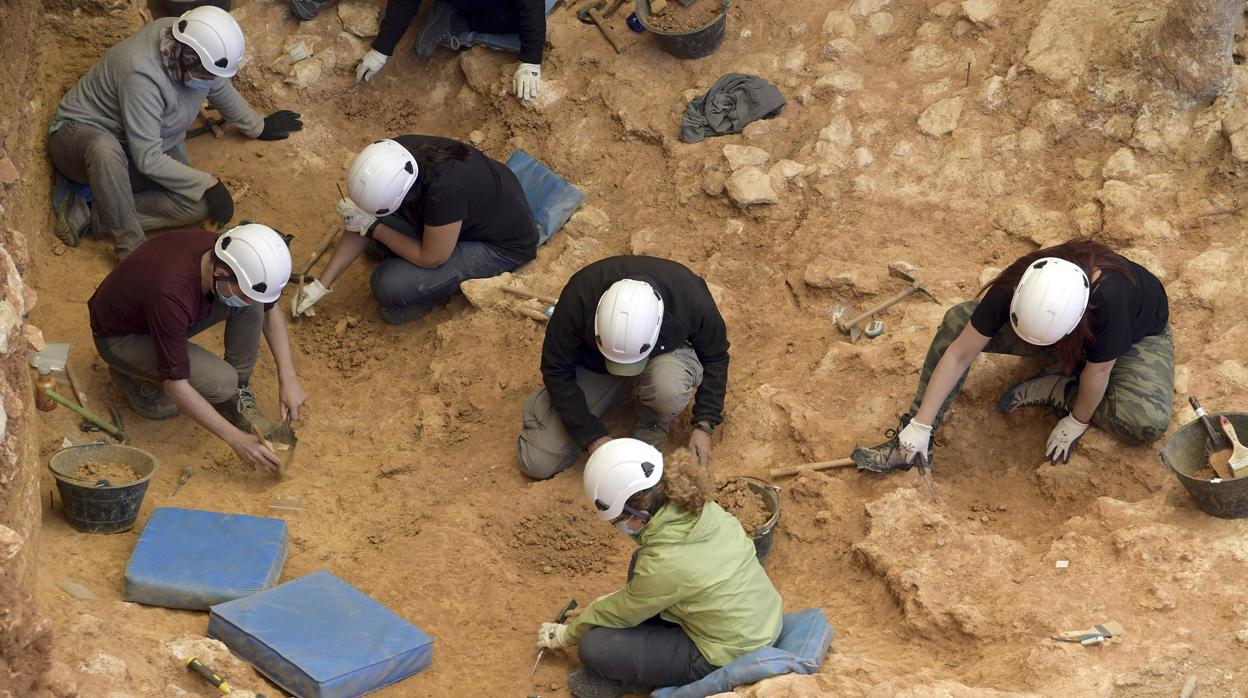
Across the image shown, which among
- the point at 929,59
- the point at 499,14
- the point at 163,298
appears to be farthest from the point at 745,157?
the point at 163,298

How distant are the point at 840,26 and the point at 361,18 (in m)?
2.98

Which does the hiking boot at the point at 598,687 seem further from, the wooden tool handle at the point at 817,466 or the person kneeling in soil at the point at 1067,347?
the person kneeling in soil at the point at 1067,347

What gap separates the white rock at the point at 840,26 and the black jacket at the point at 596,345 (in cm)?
246

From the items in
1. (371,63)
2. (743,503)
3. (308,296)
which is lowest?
(308,296)

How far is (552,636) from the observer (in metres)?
4.50

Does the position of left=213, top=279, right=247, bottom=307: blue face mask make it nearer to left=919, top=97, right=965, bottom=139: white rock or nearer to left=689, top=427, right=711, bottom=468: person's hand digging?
left=689, top=427, right=711, bottom=468: person's hand digging

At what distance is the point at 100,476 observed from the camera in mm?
4875

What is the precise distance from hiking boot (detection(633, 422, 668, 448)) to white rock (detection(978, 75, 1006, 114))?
2607 millimetres

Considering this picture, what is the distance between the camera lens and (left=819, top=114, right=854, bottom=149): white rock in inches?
263

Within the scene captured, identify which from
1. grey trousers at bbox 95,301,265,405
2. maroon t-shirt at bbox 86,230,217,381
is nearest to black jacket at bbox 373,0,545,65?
grey trousers at bbox 95,301,265,405

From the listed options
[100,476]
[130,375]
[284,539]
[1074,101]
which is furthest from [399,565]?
[1074,101]

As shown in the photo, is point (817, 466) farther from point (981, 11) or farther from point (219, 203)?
point (219, 203)

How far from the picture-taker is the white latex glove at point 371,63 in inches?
295

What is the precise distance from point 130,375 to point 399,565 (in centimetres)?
164
